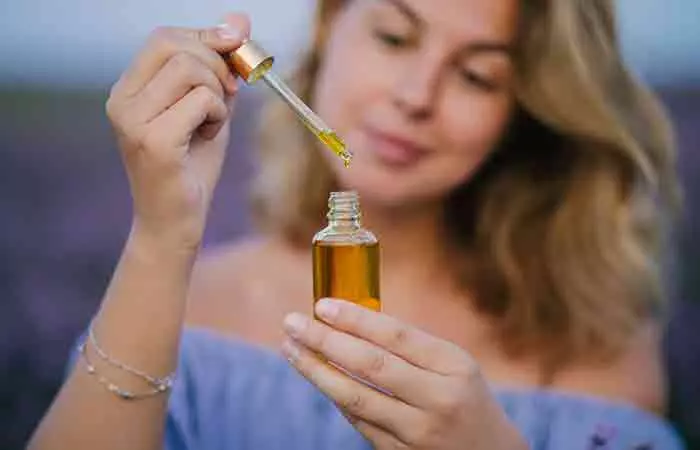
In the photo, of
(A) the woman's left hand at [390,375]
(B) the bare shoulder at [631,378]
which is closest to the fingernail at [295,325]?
(A) the woman's left hand at [390,375]

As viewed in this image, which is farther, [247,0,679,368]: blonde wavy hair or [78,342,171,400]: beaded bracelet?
[247,0,679,368]: blonde wavy hair

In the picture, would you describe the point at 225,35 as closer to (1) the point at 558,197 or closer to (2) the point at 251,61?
(2) the point at 251,61

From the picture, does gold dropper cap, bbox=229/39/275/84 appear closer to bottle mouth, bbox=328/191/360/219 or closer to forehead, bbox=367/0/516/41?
bottle mouth, bbox=328/191/360/219

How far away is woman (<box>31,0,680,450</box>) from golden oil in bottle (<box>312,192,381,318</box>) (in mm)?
136

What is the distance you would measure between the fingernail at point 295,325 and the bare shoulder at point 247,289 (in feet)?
1.21

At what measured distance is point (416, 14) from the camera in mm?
942

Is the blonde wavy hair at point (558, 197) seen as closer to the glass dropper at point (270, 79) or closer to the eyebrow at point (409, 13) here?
the eyebrow at point (409, 13)

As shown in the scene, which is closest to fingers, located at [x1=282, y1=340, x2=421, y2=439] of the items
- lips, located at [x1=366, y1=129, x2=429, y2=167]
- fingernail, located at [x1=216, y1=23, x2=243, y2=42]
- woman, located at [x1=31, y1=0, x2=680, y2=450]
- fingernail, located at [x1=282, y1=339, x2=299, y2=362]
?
fingernail, located at [x1=282, y1=339, x2=299, y2=362]

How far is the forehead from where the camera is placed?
0.94 m

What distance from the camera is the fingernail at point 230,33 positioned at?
0.72m

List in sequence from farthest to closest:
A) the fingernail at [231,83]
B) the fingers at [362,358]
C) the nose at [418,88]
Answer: the nose at [418,88] < the fingernail at [231,83] < the fingers at [362,358]

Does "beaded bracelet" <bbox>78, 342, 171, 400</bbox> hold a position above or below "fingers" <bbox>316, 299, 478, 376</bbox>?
below

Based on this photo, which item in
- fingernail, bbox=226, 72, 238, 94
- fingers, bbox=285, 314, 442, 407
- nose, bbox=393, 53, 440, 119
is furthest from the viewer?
nose, bbox=393, 53, 440, 119

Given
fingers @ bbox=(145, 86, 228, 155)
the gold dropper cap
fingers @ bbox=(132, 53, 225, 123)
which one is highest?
the gold dropper cap
